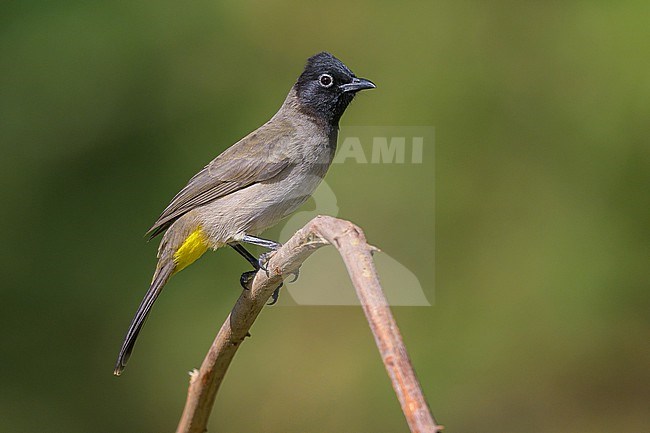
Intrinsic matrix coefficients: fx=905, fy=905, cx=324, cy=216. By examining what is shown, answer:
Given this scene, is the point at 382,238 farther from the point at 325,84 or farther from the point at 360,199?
the point at 325,84

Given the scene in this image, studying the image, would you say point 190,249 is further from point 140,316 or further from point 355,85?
point 355,85

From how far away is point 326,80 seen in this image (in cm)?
301

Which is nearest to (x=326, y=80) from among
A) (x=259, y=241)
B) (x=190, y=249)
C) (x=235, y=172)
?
(x=235, y=172)

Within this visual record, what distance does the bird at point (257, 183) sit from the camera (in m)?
2.75

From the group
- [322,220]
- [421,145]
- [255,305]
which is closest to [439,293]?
[421,145]

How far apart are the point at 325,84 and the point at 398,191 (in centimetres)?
90

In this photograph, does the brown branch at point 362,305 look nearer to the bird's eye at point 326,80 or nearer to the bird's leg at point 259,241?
the bird's leg at point 259,241

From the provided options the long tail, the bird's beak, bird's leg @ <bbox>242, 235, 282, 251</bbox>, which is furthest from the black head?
the long tail

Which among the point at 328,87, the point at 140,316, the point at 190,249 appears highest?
the point at 328,87

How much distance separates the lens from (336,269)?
3596 millimetres

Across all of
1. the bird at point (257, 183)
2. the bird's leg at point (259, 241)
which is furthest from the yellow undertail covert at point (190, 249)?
the bird's leg at point (259, 241)

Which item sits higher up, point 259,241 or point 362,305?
point 362,305

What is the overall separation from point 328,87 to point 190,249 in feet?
2.37

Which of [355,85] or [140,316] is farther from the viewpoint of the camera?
[355,85]
